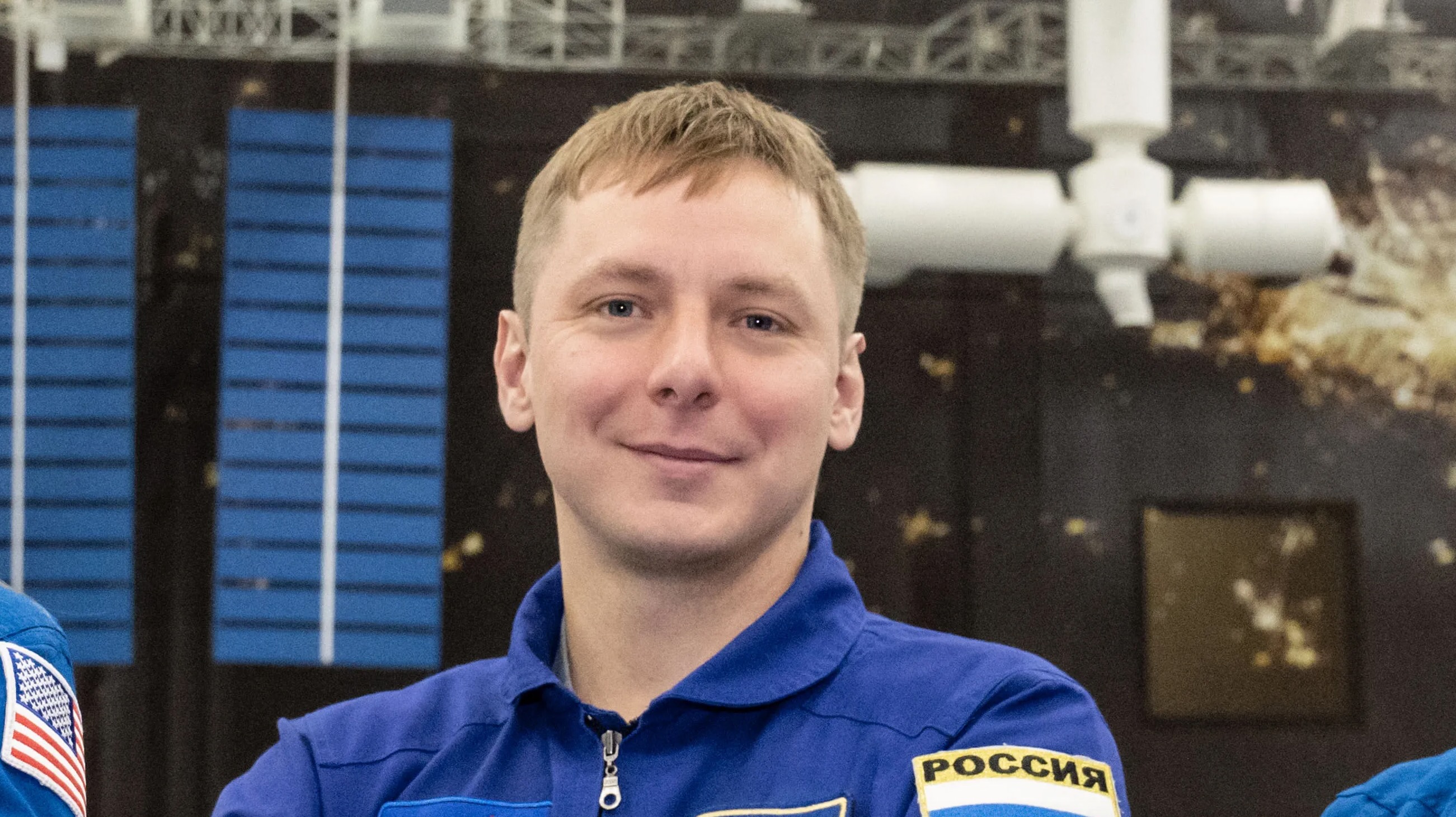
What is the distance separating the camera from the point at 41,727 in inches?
23.5

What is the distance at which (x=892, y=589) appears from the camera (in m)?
1.64

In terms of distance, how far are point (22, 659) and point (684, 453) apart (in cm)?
30

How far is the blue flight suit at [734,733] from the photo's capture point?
521 millimetres

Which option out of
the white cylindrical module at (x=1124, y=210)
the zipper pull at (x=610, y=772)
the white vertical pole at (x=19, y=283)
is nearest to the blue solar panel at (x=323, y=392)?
the white vertical pole at (x=19, y=283)

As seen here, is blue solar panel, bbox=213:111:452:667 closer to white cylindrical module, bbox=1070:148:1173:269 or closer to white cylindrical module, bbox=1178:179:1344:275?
white cylindrical module, bbox=1070:148:1173:269

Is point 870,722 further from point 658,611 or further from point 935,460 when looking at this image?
point 935,460

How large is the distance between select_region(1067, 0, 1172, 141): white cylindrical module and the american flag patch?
131cm

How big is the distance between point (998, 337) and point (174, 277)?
92 centimetres

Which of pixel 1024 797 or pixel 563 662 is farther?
pixel 563 662

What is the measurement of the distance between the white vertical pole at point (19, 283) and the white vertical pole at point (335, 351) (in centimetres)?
32

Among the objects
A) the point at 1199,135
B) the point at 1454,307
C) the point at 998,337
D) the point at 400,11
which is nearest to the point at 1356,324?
the point at 1454,307

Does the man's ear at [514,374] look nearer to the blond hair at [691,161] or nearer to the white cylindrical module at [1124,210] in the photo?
the blond hair at [691,161]

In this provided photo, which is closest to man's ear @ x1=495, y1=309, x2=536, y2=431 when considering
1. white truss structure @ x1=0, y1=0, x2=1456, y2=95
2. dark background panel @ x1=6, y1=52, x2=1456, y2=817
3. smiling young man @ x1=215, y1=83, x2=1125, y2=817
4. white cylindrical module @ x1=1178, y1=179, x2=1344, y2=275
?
smiling young man @ x1=215, y1=83, x2=1125, y2=817

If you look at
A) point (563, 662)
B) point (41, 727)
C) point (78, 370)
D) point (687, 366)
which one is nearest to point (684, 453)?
point (687, 366)
